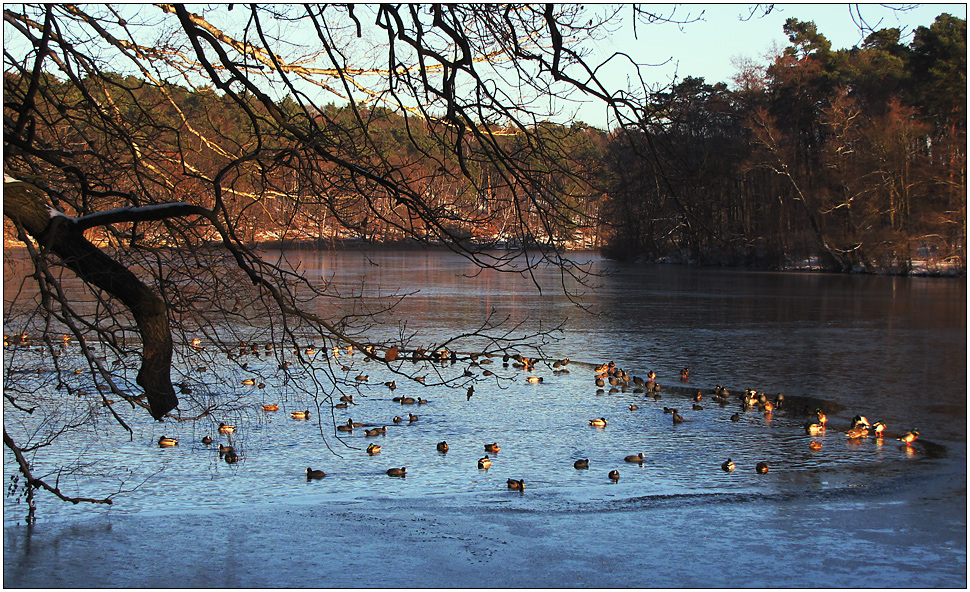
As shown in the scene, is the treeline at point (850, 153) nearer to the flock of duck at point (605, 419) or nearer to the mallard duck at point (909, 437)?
the flock of duck at point (605, 419)

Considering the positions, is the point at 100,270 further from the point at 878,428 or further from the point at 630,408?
the point at 878,428

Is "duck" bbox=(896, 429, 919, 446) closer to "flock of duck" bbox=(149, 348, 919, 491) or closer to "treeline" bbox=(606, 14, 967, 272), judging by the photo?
"flock of duck" bbox=(149, 348, 919, 491)

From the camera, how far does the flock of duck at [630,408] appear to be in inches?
273

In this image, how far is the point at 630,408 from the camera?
928 centimetres

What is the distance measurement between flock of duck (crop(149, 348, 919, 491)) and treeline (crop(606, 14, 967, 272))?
17925 millimetres

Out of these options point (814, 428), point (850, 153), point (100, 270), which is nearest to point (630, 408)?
point (814, 428)

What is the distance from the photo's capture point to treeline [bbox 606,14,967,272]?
1356 inches

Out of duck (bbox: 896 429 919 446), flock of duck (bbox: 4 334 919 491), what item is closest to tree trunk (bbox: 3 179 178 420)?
flock of duck (bbox: 4 334 919 491)

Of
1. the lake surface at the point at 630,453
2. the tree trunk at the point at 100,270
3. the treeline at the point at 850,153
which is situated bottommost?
the lake surface at the point at 630,453

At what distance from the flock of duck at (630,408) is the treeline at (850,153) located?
17.9 meters

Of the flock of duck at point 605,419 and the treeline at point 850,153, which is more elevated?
the treeline at point 850,153

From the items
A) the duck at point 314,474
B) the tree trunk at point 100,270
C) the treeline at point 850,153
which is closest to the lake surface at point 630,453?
the duck at point 314,474

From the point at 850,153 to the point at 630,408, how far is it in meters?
34.0

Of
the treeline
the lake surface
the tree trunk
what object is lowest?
the lake surface
